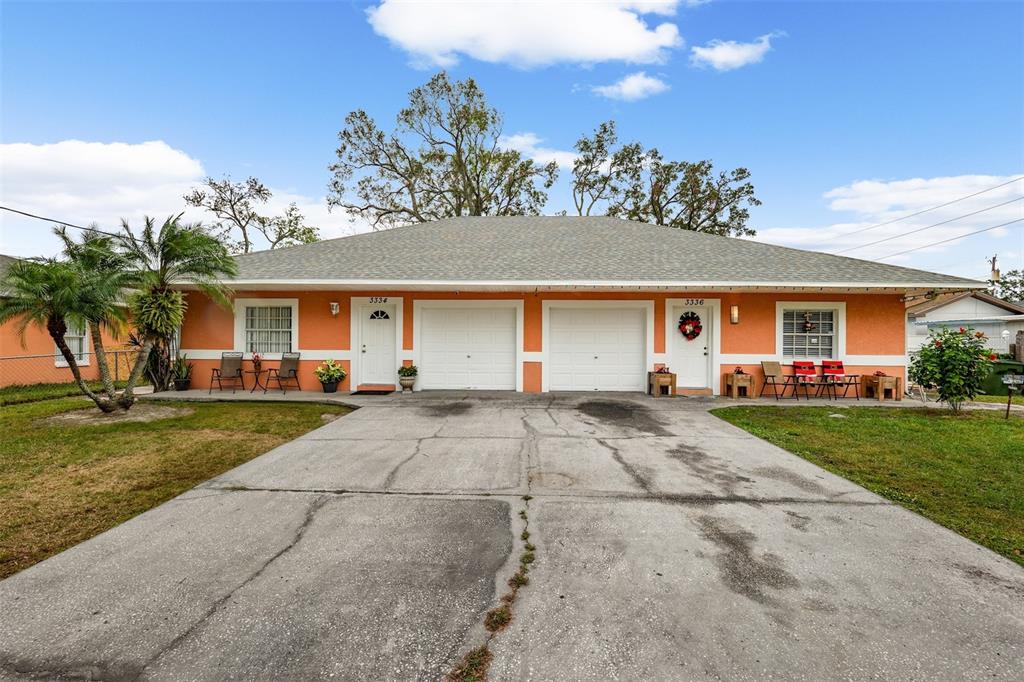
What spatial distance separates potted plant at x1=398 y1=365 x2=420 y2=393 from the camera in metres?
9.94

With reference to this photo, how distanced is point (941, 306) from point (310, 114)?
29.1m

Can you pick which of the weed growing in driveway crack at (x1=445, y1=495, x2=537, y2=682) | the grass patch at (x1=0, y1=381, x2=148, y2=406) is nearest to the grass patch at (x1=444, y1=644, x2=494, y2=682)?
the weed growing in driveway crack at (x1=445, y1=495, x2=537, y2=682)

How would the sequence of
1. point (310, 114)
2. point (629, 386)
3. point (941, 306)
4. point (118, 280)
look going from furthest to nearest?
point (941, 306) < point (310, 114) < point (629, 386) < point (118, 280)

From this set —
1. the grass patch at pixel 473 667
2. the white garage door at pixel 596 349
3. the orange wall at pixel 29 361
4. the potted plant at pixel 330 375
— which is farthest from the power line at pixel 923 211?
the orange wall at pixel 29 361

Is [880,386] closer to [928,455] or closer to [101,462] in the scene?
[928,455]

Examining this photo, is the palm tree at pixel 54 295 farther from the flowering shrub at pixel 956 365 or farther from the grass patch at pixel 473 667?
the flowering shrub at pixel 956 365

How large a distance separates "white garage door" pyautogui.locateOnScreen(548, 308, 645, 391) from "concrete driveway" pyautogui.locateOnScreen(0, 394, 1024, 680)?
5744mm

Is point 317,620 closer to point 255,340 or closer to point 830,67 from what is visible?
point 255,340

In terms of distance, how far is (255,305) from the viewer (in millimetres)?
10414

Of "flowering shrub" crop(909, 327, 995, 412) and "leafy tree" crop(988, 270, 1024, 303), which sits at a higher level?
"leafy tree" crop(988, 270, 1024, 303)

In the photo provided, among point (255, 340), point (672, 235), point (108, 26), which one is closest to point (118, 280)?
point (255, 340)

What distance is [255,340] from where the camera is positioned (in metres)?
10.5

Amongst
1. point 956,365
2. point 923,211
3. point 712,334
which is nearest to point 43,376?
point 712,334

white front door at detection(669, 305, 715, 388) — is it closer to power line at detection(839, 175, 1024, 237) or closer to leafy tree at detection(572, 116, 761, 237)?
leafy tree at detection(572, 116, 761, 237)
